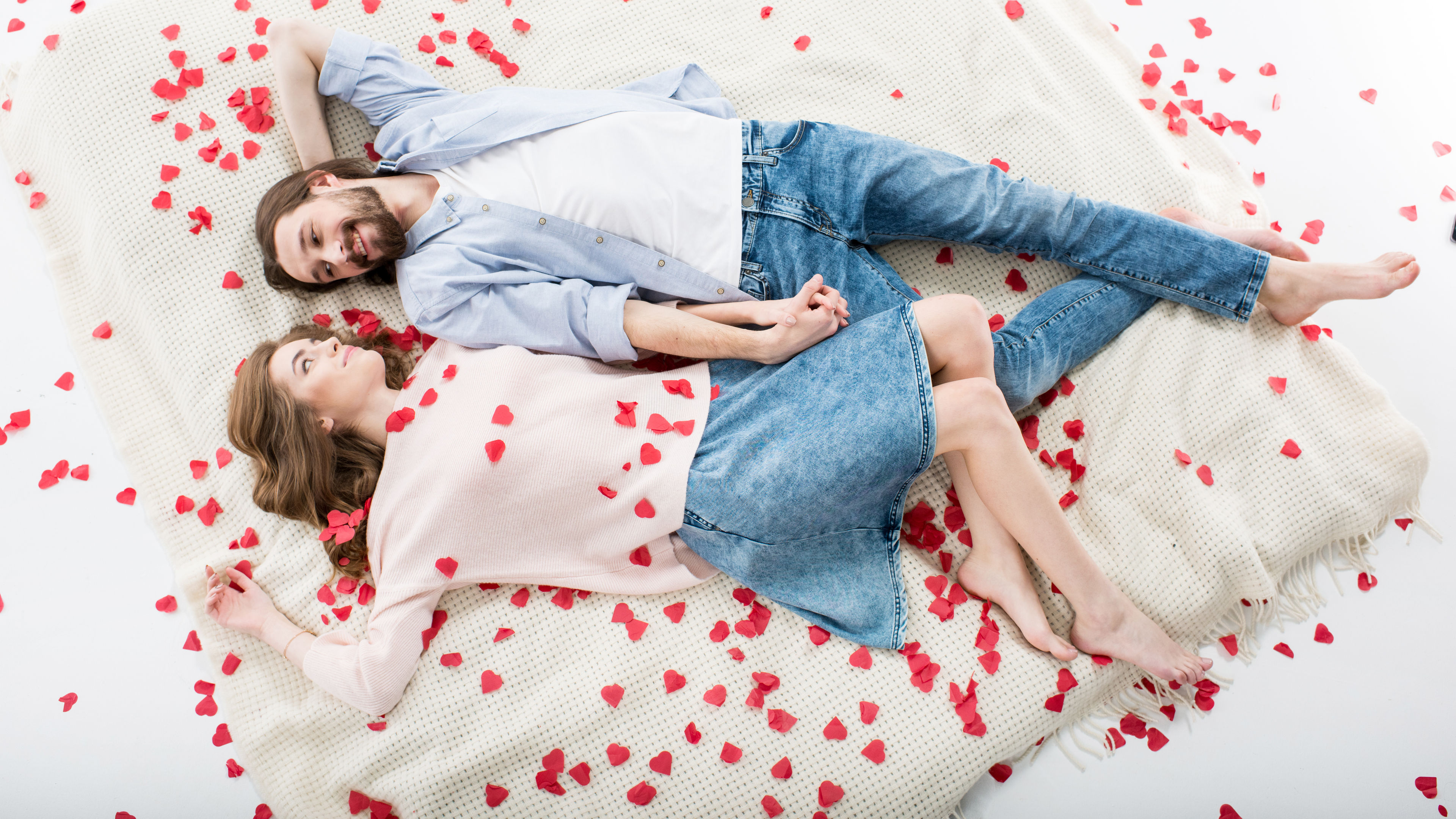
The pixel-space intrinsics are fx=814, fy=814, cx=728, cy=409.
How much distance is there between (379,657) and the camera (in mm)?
1609

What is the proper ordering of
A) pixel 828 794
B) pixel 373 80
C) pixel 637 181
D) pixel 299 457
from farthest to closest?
pixel 373 80, pixel 637 181, pixel 299 457, pixel 828 794

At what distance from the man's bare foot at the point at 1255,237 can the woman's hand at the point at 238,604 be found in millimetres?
2175

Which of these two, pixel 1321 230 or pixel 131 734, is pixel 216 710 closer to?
pixel 131 734

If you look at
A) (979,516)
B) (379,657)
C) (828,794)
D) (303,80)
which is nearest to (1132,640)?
(979,516)

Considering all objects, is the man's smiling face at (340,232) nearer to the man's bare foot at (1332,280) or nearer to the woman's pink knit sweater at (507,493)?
the woman's pink knit sweater at (507,493)

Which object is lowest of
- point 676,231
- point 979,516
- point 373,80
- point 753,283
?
point 979,516

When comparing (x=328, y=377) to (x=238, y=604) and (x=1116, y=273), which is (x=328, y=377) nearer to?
(x=238, y=604)

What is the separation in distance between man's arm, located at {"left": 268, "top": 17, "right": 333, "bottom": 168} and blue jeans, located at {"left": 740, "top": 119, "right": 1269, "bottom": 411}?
1002mm

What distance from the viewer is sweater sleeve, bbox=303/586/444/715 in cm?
161

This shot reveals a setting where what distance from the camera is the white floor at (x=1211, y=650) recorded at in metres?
1.66

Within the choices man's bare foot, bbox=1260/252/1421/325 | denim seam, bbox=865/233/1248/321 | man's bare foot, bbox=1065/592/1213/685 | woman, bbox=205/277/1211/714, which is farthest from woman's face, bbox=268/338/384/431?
man's bare foot, bbox=1260/252/1421/325

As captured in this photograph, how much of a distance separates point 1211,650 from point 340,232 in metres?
2.05

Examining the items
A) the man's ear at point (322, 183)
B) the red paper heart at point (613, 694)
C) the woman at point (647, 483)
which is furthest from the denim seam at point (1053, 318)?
the man's ear at point (322, 183)

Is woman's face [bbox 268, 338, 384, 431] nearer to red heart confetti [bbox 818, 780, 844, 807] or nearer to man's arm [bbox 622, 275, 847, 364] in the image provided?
man's arm [bbox 622, 275, 847, 364]
